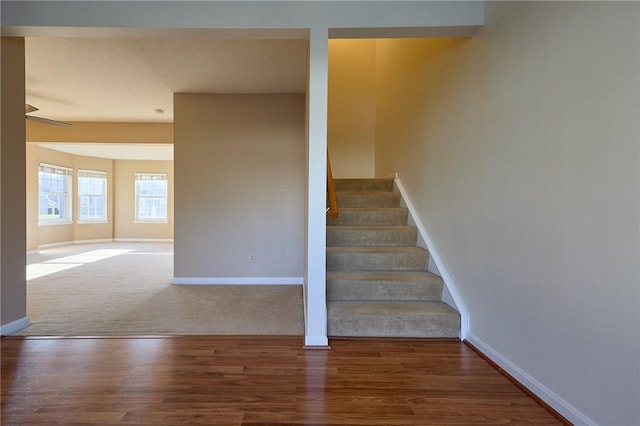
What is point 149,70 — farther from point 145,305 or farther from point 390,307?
point 390,307

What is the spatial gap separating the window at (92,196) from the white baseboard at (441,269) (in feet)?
29.2

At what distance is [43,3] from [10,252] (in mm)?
1897

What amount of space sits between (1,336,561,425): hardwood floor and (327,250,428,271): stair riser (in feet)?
2.43

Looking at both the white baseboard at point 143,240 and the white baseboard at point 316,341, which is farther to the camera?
the white baseboard at point 143,240

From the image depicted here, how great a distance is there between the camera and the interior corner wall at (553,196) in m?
1.19

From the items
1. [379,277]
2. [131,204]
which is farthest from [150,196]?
[379,277]

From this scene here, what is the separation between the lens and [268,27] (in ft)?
7.09

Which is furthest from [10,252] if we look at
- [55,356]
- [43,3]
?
[43,3]

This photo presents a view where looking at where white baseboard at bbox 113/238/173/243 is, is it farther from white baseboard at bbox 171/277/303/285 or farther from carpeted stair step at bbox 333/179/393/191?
carpeted stair step at bbox 333/179/393/191

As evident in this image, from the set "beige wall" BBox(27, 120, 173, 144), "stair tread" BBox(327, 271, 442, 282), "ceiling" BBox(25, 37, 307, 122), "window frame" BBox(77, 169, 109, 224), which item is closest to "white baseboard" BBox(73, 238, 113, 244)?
"window frame" BBox(77, 169, 109, 224)

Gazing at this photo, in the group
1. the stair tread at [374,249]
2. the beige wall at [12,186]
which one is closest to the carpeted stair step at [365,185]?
the stair tread at [374,249]

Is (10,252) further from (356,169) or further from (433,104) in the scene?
(356,169)

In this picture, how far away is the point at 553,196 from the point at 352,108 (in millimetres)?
3856

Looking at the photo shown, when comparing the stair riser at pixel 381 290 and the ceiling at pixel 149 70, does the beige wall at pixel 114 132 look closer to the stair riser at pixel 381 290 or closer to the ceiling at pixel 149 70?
the ceiling at pixel 149 70
